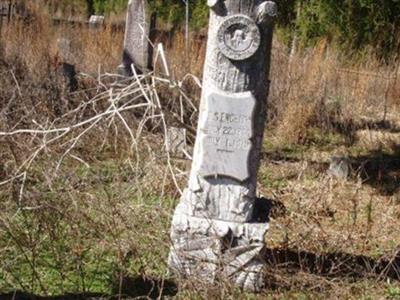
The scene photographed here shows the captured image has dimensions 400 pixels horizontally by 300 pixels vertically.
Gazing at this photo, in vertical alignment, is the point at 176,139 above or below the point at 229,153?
below

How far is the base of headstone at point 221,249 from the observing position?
13.3ft

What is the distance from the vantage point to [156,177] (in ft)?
19.2

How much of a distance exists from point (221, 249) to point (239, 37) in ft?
4.08

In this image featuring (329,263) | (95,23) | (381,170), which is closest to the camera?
(329,263)

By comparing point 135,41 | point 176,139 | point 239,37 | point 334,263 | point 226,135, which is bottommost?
point 334,263

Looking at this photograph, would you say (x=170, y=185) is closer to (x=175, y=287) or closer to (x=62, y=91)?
(x=175, y=287)

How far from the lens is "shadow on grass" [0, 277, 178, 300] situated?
3.79m

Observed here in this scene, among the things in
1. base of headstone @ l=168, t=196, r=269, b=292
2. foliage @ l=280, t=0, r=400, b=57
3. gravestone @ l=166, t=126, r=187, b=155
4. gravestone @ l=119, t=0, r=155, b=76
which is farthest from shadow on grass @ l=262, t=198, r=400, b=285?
foliage @ l=280, t=0, r=400, b=57

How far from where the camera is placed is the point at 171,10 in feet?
45.3

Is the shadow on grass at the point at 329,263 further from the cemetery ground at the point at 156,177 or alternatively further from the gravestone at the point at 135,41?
the gravestone at the point at 135,41

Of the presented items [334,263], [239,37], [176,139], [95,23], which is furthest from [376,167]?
[95,23]

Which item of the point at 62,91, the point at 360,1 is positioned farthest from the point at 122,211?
the point at 360,1

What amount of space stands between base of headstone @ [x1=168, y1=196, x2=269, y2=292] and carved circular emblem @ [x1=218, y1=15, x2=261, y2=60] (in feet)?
3.30

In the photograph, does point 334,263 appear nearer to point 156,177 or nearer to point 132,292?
point 132,292
